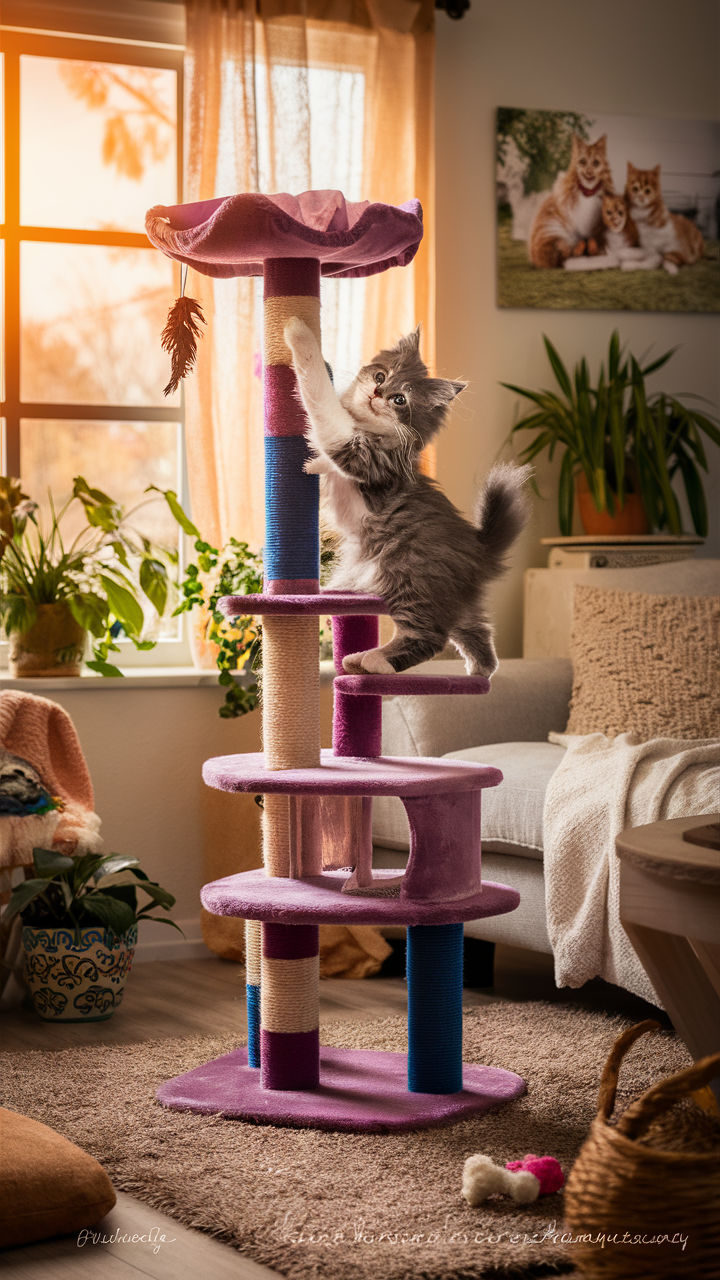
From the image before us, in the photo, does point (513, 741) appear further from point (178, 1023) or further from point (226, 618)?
point (178, 1023)

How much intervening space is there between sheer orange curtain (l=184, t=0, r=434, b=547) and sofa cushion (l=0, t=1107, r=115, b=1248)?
6.36 feet

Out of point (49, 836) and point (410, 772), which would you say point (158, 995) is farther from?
point (410, 772)

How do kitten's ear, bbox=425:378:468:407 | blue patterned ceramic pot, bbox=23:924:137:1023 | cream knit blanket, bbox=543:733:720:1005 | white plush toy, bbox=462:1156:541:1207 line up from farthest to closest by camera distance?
blue patterned ceramic pot, bbox=23:924:137:1023, cream knit blanket, bbox=543:733:720:1005, kitten's ear, bbox=425:378:468:407, white plush toy, bbox=462:1156:541:1207

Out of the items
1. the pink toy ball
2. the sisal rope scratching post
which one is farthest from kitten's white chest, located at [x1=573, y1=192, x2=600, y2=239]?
the pink toy ball

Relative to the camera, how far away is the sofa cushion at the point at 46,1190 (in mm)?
1781

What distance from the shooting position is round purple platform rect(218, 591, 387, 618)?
2234 mm

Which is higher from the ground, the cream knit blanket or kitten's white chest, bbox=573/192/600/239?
kitten's white chest, bbox=573/192/600/239

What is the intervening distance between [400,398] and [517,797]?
0.99m

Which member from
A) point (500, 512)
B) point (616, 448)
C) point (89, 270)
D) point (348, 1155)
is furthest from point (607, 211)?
point (348, 1155)

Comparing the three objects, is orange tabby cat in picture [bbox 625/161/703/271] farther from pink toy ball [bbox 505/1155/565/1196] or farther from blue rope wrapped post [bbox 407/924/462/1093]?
pink toy ball [bbox 505/1155/565/1196]

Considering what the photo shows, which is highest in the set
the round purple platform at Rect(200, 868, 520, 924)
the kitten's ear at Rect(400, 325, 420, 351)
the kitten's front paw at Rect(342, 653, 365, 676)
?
the kitten's ear at Rect(400, 325, 420, 351)

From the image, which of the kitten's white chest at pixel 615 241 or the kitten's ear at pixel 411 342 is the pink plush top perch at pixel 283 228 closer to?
the kitten's ear at pixel 411 342

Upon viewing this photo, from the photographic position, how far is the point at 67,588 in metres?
3.41

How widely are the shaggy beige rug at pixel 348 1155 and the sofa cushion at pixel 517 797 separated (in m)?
0.38
